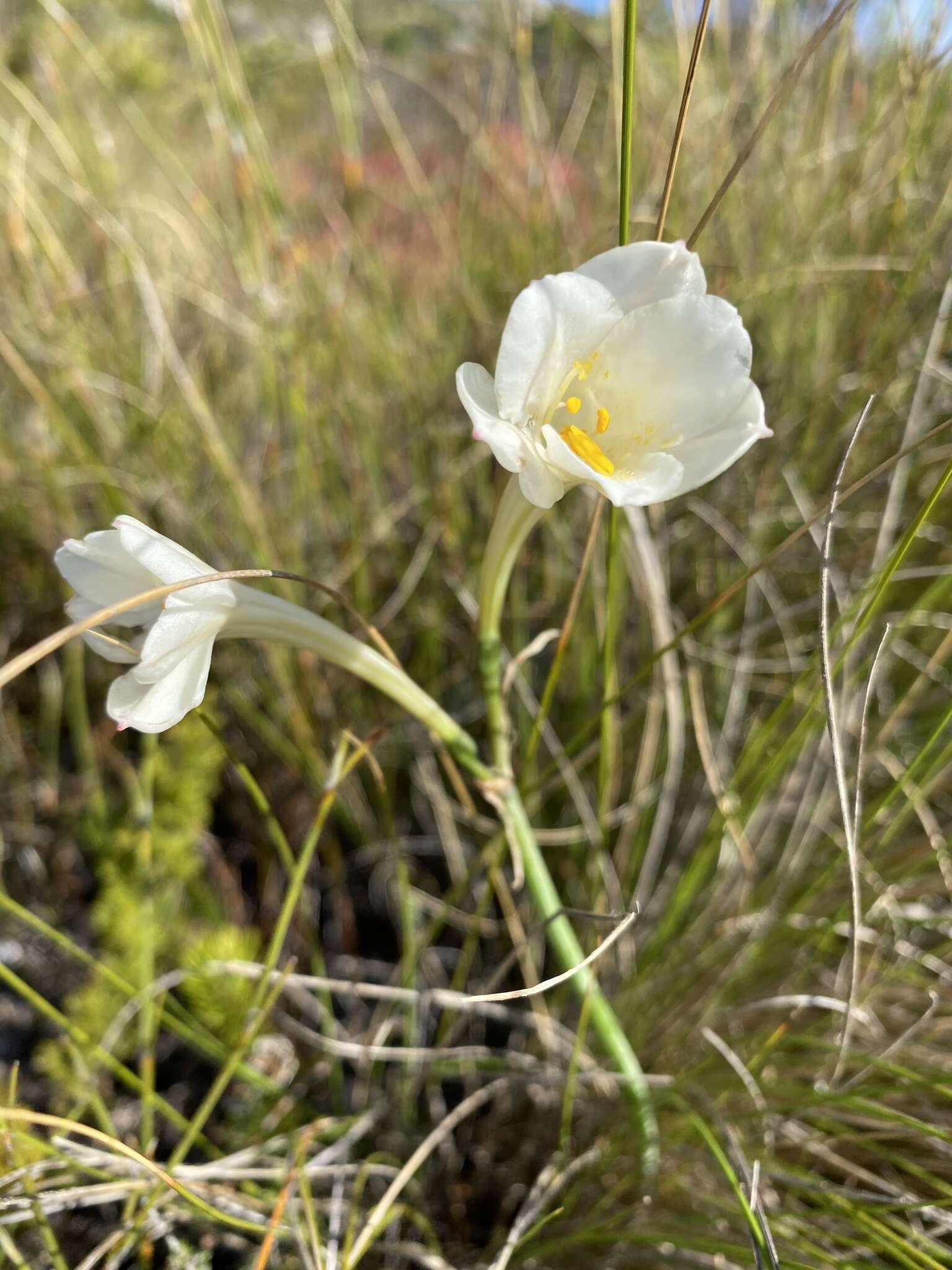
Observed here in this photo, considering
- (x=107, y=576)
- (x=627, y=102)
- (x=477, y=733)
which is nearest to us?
(x=627, y=102)

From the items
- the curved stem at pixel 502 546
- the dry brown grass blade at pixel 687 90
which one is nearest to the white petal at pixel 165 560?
the curved stem at pixel 502 546

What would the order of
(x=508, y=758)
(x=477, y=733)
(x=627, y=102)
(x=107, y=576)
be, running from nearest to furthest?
1. (x=627, y=102)
2. (x=107, y=576)
3. (x=508, y=758)
4. (x=477, y=733)

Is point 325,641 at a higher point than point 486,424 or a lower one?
lower

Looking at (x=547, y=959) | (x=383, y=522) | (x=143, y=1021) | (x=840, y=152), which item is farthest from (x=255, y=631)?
(x=840, y=152)

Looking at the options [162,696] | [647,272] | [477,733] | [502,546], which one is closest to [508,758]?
[502,546]

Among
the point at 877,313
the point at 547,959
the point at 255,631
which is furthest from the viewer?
the point at 877,313

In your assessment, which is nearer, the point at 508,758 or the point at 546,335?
the point at 546,335

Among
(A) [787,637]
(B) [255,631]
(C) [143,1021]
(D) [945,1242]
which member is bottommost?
(D) [945,1242]

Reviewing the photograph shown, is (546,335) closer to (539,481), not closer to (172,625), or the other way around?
(539,481)

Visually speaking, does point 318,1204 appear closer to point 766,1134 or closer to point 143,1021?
point 143,1021
